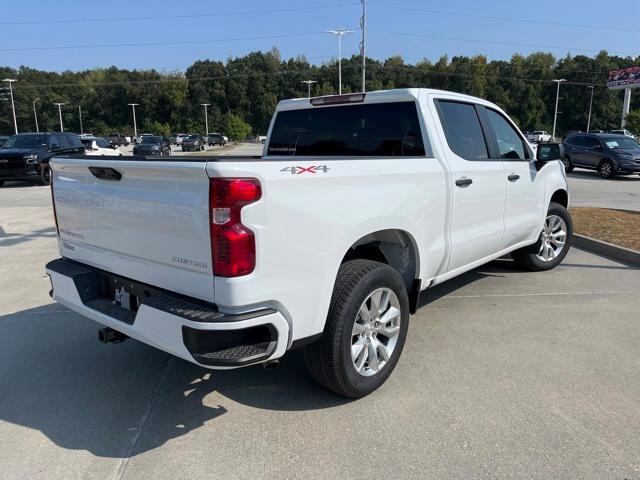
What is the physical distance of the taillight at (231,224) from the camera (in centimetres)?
236

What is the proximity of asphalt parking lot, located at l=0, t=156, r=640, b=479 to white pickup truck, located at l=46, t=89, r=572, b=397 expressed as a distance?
0.39 meters

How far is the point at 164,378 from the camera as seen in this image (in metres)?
3.61

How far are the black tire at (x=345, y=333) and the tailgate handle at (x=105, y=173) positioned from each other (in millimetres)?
1435

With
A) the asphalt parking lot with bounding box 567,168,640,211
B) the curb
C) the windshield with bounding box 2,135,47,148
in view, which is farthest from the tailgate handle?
the windshield with bounding box 2,135,47,148

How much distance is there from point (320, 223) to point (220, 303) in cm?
70

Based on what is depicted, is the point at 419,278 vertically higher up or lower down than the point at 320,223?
lower down

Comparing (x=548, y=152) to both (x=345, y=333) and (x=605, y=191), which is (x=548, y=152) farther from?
(x=605, y=191)

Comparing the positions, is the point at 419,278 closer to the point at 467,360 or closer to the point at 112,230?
the point at 467,360

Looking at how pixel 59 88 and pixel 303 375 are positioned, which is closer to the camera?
pixel 303 375

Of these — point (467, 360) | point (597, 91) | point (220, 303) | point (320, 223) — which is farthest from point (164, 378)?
point (597, 91)

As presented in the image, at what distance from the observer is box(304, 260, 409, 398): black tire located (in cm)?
293

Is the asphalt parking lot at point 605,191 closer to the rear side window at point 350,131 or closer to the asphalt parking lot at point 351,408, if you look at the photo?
the asphalt parking lot at point 351,408

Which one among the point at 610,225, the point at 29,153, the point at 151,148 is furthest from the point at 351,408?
the point at 151,148

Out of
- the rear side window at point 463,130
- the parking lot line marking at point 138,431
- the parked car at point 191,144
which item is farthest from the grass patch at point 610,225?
the parked car at point 191,144
